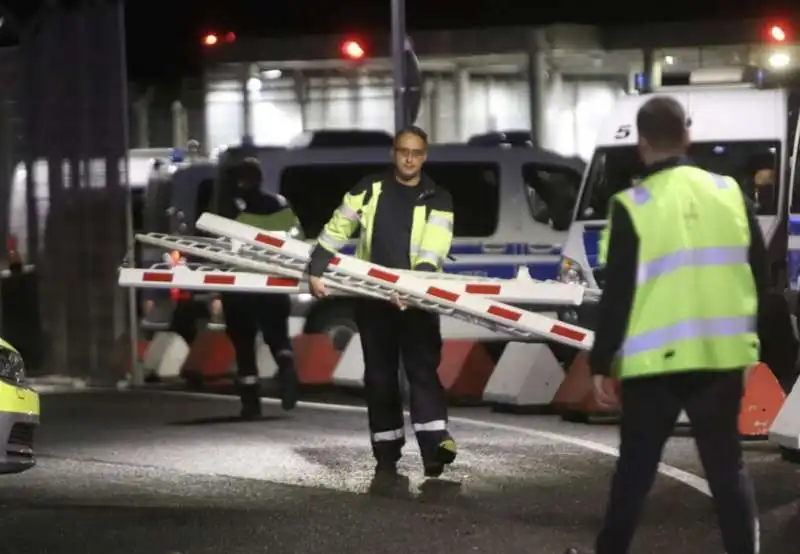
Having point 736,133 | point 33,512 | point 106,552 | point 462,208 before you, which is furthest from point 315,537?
point 462,208

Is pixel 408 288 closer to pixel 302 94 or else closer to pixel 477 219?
pixel 477 219

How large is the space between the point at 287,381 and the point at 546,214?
4.68 metres

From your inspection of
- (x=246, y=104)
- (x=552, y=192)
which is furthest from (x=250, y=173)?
(x=246, y=104)

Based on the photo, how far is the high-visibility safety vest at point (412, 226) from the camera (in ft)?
29.1

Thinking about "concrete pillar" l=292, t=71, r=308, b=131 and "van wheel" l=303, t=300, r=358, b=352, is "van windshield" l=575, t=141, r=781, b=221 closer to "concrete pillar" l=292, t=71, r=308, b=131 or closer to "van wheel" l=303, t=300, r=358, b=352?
"van wheel" l=303, t=300, r=358, b=352

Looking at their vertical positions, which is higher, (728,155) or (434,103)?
(434,103)

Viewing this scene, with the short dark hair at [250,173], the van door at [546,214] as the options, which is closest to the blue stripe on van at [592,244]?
the van door at [546,214]

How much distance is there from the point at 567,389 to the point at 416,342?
3.16 meters

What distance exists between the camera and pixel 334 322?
634 inches

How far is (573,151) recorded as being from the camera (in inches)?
1289

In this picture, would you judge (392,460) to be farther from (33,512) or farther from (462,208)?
(462,208)

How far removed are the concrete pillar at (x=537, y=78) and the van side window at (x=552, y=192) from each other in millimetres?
13631

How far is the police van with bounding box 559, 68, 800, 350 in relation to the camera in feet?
44.4

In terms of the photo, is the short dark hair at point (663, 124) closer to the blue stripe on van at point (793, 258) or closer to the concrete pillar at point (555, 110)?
the blue stripe on van at point (793, 258)
